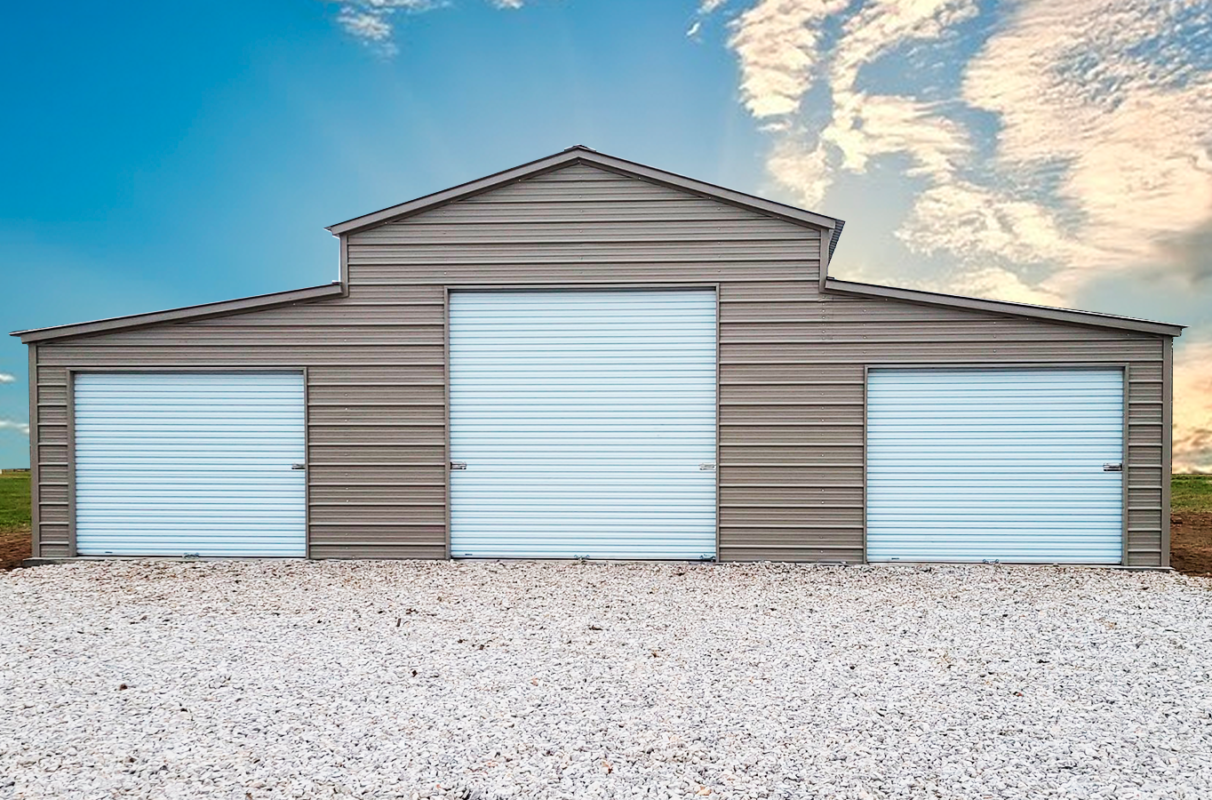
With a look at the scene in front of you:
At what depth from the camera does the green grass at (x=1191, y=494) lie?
13.5 m

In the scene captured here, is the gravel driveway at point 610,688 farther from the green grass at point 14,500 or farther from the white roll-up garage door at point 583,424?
the green grass at point 14,500

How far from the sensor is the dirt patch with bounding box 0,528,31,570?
8.91 metres

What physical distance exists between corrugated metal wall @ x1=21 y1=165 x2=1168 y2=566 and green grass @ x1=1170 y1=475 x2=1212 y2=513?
7247 millimetres

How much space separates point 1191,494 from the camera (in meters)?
15.2

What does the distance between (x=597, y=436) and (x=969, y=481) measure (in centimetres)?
442

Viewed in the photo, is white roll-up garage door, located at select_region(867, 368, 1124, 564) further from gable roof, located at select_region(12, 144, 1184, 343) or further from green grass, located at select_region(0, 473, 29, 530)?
green grass, located at select_region(0, 473, 29, 530)

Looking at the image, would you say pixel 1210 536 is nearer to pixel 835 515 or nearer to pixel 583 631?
pixel 835 515

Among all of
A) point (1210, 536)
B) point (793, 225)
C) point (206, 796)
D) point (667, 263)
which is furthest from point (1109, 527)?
point (206, 796)

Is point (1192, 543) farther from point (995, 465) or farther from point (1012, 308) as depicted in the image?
point (1012, 308)

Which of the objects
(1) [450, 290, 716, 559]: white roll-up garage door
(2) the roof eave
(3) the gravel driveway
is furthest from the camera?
(1) [450, 290, 716, 559]: white roll-up garage door

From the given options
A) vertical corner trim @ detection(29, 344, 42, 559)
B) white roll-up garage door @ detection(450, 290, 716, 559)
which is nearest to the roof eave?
white roll-up garage door @ detection(450, 290, 716, 559)

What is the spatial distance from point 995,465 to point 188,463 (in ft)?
32.0

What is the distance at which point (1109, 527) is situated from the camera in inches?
321

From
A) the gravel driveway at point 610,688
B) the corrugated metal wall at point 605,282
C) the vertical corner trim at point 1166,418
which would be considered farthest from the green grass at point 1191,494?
the gravel driveway at point 610,688
